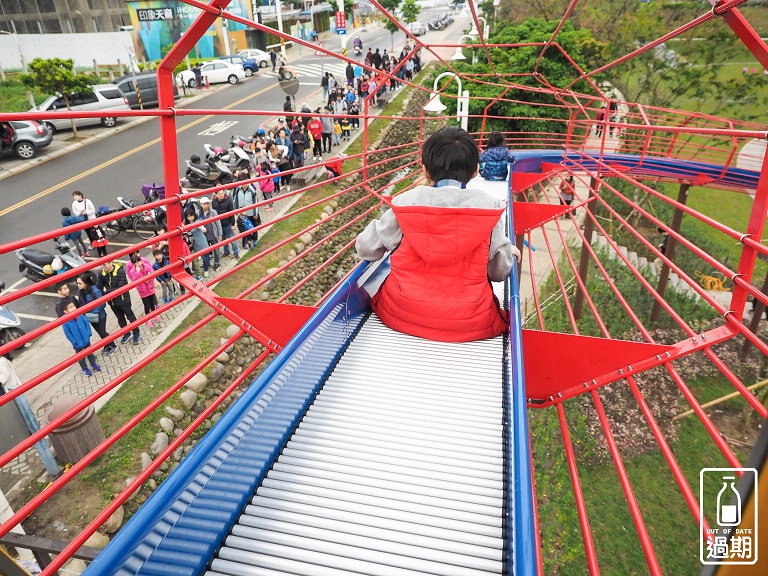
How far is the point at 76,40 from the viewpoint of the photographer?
20219mm

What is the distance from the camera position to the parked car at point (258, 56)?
991 inches

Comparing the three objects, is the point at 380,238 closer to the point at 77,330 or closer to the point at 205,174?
the point at 77,330

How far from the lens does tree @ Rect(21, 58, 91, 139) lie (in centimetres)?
1396

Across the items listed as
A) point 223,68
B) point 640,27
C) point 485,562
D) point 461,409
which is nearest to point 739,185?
point 640,27

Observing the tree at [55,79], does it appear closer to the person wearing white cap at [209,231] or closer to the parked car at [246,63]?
the person wearing white cap at [209,231]

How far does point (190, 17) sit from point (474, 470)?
27.2 meters

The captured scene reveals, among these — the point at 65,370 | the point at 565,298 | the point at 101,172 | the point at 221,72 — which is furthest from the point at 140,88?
the point at 565,298

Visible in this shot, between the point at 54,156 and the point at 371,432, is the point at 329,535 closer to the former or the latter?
the point at 371,432

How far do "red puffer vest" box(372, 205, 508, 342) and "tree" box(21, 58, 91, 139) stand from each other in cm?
1553

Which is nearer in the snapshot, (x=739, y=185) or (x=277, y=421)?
(x=277, y=421)

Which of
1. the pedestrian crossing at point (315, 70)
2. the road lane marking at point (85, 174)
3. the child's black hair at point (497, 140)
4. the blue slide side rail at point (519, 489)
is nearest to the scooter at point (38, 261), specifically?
the road lane marking at point (85, 174)

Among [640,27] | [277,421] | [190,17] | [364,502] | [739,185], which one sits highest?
[190,17]

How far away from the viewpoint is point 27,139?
43.7 feet

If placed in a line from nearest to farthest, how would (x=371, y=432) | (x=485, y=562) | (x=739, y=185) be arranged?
1. (x=485, y=562)
2. (x=371, y=432)
3. (x=739, y=185)
